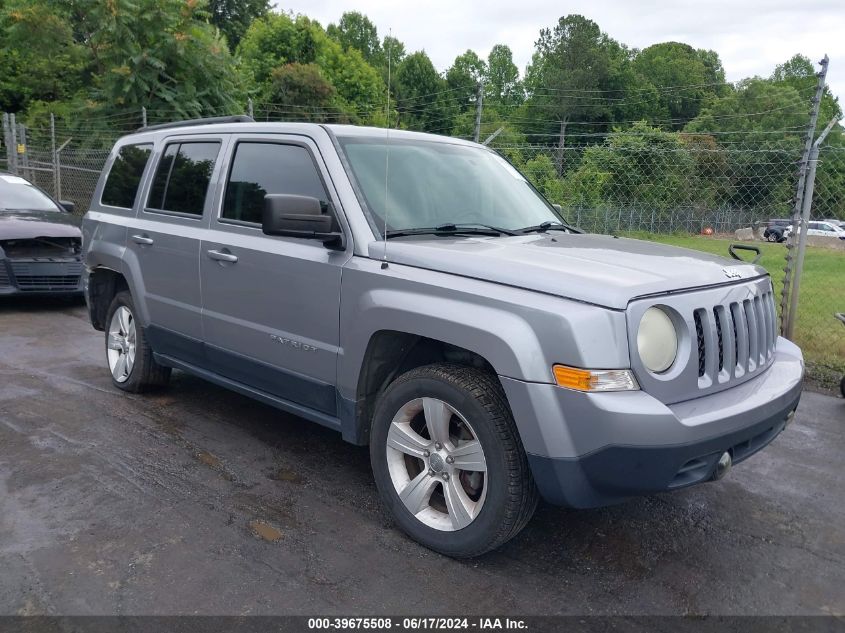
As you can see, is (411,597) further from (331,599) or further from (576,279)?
(576,279)

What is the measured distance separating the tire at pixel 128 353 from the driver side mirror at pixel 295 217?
225 centimetres

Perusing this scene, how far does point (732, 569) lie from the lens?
3.25m

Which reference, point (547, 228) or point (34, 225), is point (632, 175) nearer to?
point (34, 225)

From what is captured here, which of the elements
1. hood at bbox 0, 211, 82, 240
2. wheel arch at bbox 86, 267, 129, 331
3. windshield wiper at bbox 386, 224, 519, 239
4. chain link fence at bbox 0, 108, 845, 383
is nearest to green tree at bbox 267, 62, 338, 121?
chain link fence at bbox 0, 108, 845, 383

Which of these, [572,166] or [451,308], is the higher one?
[572,166]

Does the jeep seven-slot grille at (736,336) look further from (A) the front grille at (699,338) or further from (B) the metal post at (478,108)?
(B) the metal post at (478,108)

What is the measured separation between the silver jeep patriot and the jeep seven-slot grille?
1 cm

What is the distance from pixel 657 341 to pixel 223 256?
8.25 ft

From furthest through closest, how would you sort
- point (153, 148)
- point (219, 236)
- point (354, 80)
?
point (354, 80) < point (153, 148) < point (219, 236)

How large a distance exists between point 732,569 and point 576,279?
59.8 inches

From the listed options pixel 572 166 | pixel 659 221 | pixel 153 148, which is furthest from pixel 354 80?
pixel 153 148

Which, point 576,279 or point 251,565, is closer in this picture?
point 576,279

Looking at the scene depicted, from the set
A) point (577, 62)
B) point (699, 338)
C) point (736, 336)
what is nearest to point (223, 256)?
point (699, 338)

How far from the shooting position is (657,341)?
2.90 metres
